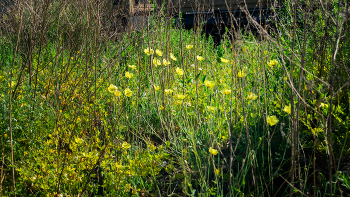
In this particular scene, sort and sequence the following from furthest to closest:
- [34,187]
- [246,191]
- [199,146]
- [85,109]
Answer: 1. [85,109]
2. [199,146]
3. [246,191]
4. [34,187]

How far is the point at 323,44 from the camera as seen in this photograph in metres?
1.84

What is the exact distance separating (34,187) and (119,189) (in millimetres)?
471

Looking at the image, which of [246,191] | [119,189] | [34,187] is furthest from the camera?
[246,191]

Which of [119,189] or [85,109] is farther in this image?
[85,109]

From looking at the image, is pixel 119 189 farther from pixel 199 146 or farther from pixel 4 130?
pixel 4 130

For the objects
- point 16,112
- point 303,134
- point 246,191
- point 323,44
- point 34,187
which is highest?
point 323,44

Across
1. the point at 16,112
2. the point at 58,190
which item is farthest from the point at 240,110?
the point at 16,112

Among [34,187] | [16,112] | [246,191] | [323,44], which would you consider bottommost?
[246,191]

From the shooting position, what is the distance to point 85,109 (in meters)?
2.24

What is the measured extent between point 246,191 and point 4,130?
1.41 m

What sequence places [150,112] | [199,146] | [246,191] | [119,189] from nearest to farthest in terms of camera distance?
[119,189]
[246,191]
[199,146]
[150,112]

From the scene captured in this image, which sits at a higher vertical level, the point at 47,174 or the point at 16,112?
the point at 16,112

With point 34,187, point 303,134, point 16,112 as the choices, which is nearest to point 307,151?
point 303,134

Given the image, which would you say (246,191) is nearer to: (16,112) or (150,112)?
(150,112)
